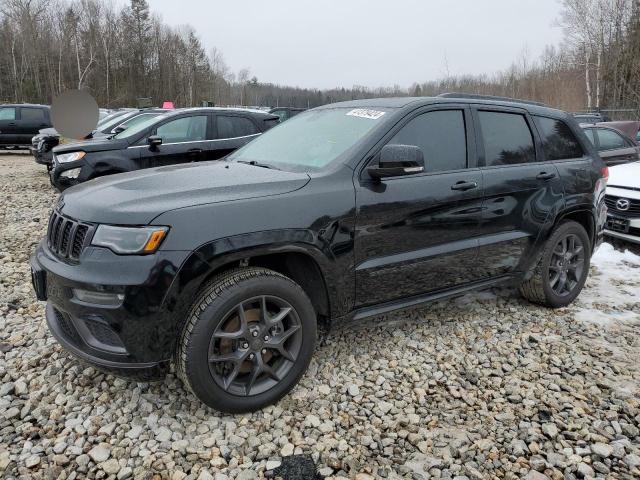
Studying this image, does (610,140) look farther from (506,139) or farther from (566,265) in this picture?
(506,139)

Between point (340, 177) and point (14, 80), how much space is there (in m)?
55.6

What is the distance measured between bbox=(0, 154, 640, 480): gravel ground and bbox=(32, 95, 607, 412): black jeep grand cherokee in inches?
11.6

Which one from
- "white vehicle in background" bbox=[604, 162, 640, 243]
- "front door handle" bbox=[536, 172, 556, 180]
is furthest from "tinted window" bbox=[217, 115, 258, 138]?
"white vehicle in background" bbox=[604, 162, 640, 243]

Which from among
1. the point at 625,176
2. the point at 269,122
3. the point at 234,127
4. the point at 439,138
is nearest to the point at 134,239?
the point at 439,138

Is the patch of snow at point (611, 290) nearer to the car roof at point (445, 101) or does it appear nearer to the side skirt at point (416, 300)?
the side skirt at point (416, 300)

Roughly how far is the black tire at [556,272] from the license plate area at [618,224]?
2121mm

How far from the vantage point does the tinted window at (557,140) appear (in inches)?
157

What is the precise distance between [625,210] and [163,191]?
575 cm

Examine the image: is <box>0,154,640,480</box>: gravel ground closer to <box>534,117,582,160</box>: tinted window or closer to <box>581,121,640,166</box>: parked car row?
<box>534,117,582,160</box>: tinted window

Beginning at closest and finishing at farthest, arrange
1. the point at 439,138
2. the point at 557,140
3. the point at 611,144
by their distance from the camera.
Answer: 1. the point at 439,138
2. the point at 557,140
3. the point at 611,144

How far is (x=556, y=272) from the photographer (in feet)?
13.6

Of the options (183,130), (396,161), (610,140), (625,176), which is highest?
(183,130)

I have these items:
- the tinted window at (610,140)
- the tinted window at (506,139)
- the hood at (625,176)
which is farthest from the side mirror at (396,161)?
the tinted window at (610,140)

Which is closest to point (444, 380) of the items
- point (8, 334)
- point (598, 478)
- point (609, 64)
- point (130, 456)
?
point (598, 478)
